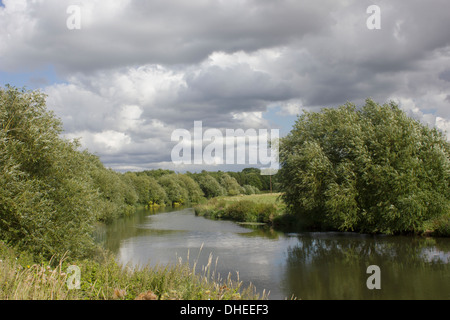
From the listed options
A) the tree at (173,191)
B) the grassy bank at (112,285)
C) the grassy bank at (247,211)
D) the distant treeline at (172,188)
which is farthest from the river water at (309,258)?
the tree at (173,191)

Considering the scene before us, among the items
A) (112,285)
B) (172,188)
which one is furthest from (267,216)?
(172,188)

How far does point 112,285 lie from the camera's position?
28.4 feet

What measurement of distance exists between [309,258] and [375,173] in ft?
28.4

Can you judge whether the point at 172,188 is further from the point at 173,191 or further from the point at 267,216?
the point at 267,216

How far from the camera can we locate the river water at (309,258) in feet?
47.7

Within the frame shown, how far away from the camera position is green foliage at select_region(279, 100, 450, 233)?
2470cm

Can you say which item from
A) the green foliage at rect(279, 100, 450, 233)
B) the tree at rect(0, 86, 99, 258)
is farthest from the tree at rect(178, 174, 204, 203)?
the tree at rect(0, 86, 99, 258)

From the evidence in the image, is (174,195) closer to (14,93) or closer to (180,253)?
(180,253)

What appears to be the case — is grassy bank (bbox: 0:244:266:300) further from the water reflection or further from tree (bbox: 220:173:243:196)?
tree (bbox: 220:173:243:196)

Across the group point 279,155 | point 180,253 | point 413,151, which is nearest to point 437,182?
point 413,151

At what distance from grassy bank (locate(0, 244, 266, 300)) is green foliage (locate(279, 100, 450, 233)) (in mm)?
18892

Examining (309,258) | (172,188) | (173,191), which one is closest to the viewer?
(309,258)

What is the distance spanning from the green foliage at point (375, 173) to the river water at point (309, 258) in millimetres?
1827

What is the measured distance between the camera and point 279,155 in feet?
108
